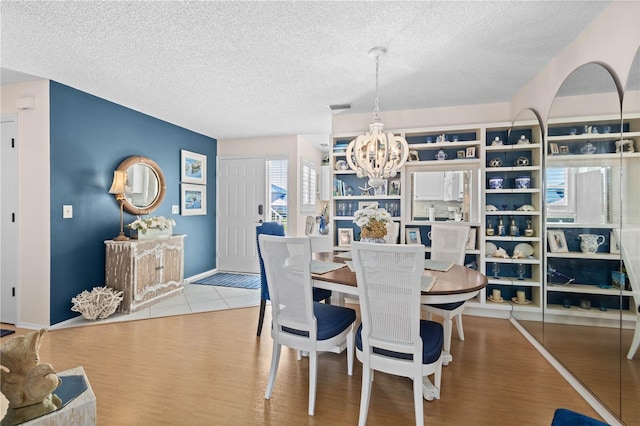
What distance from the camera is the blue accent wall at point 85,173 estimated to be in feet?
10.4

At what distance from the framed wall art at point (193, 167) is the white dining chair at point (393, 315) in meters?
4.24

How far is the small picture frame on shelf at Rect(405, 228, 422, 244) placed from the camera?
386 centimetres

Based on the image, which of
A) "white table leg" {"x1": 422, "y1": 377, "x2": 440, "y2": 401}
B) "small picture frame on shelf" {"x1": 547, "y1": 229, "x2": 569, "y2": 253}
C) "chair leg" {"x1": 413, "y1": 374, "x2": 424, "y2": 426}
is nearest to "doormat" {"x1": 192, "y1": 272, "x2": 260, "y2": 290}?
"white table leg" {"x1": 422, "y1": 377, "x2": 440, "y2": 401}

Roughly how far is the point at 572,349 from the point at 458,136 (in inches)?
101

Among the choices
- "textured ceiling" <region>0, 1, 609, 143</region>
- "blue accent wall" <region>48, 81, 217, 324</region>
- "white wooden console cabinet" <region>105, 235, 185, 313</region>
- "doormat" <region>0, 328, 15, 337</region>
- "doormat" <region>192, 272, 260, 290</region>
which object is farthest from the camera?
"doormat" <region>192, 272, 260, 290</region>

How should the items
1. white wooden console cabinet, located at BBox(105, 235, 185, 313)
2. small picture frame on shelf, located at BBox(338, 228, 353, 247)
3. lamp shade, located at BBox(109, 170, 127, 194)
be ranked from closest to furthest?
1. white wooden console cabinet, located at BBox(105, 235, 185, 313)
2. lamp shade, located at BBox(109, 170, 127, 194)
3. small picture frame on shelf, located at BBox(338, 228, 353, 247)

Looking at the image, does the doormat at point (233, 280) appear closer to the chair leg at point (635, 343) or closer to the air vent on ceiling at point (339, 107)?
the air vent on ceiling at point (339, 107)

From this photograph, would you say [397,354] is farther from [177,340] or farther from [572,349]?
[177,340]

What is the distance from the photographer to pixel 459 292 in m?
1.76

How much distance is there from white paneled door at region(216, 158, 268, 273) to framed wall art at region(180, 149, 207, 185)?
412mm

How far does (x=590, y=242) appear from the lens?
2125mm

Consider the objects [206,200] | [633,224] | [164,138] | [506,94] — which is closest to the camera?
[633,224]

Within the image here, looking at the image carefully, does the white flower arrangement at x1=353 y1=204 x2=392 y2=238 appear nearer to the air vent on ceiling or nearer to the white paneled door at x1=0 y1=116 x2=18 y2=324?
the air vent on ceiling

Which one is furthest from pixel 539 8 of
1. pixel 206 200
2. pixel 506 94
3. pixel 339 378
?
pixel 206 200
